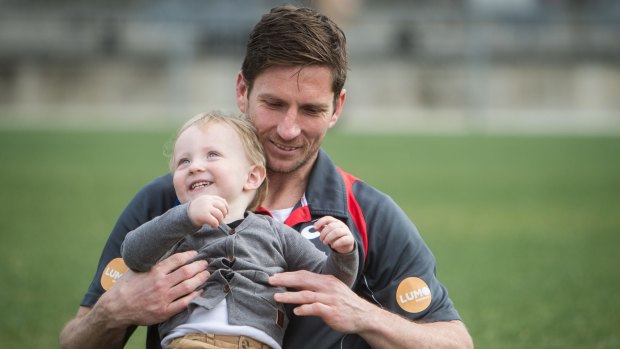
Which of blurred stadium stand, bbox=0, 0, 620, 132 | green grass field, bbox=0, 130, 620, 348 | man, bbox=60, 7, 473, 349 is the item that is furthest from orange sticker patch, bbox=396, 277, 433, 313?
blurred stadium stand, bbox=0, 0, 620, 132

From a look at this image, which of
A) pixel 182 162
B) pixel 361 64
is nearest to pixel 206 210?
pixel 182 162

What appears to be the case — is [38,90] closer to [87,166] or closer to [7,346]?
[87,166]

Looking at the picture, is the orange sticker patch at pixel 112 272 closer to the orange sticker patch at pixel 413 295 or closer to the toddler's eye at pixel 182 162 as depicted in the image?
the toddler's eye at pixel 182 162

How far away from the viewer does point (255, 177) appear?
3.81 m

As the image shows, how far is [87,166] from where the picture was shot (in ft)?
57.6

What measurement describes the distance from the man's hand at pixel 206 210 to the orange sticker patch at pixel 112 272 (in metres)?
0.80

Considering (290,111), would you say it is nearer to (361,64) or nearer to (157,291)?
(157,291)

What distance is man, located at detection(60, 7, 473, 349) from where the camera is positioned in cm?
384

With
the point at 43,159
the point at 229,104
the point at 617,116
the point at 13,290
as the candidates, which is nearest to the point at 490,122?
the point at 617,116

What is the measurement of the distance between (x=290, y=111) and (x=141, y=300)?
97cm

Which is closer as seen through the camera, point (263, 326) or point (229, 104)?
point (263, 326)

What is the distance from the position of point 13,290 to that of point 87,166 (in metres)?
10.5

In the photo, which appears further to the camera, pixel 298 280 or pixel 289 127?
pixel 289 127

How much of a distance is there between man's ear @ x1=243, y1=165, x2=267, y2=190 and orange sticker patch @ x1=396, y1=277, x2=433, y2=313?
71cm
